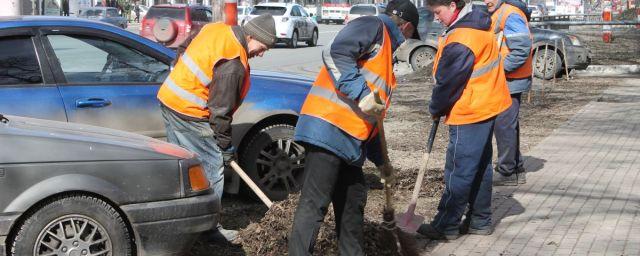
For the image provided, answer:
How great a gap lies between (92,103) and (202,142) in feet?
3.27

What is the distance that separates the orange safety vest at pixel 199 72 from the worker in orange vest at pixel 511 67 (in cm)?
293

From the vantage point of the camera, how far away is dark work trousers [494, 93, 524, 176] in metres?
7.92

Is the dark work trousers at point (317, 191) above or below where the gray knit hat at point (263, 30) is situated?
below

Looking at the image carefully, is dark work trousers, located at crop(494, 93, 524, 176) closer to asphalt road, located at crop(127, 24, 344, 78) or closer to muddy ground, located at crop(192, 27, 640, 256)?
muddy ground, located at crop(192, 27, 640, 256)

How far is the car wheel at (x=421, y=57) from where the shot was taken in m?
21.0

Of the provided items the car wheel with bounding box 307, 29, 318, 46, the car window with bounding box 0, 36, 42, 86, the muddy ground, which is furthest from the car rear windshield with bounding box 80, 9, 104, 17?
the car window with bounding box 0, 36, 42, 86

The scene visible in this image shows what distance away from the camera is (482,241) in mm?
6297

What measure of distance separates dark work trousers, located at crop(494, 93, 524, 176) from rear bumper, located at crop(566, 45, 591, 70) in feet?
39.1

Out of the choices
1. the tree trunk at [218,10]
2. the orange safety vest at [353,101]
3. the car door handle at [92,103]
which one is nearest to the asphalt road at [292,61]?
the tree trunk at [218,10]

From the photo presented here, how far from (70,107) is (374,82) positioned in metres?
2.54

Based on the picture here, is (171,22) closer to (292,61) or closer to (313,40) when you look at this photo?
(292,61)

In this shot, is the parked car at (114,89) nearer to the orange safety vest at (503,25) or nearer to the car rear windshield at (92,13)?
the orange safety vest at (503,25)

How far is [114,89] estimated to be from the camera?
6.59 meters

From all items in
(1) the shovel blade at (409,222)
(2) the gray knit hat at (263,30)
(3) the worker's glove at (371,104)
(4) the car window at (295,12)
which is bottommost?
(1) the shovel blade at (409,222)
